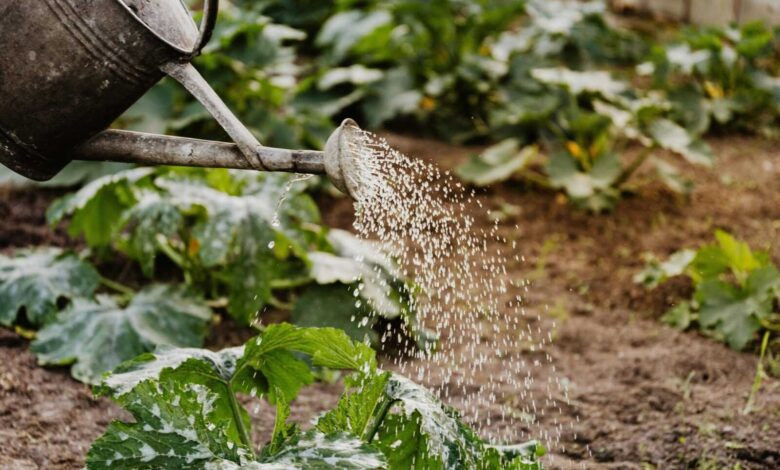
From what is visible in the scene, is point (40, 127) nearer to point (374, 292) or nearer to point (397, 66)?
point (374, 292)

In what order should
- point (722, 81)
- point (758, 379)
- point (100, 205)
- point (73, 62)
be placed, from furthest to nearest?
1. point (722, 81)
2. point (100, 205)
3. point (758, 379)
4. point (73, 62)

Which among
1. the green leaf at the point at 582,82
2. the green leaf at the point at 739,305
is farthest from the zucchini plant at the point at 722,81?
the green leaf at the point at 739,305

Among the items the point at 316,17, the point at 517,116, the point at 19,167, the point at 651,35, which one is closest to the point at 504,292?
Result: the point at 517,116

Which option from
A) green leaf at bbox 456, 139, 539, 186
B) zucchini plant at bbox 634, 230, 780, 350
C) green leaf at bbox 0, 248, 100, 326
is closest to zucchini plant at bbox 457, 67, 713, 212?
green leaf at bbox 456, 139, 539, 186

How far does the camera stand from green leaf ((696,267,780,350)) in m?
2.88

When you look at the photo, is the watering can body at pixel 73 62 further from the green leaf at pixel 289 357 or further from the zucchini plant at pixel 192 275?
the zucchini plant at pixel 192 275

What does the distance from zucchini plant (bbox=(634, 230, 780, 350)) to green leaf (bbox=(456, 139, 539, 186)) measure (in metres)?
1.00

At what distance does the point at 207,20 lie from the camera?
1686 millimetres

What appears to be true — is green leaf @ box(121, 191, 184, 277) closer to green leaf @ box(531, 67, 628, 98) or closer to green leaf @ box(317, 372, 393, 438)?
green leaf @ box(317, 372, 393, 438)

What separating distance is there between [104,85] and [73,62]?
0.07 metres

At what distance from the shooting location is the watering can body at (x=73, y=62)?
167cm

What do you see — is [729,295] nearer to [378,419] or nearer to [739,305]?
[739,305]

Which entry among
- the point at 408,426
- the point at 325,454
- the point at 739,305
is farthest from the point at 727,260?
the point at 325,454

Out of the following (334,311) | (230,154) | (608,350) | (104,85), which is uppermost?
(104,85)
